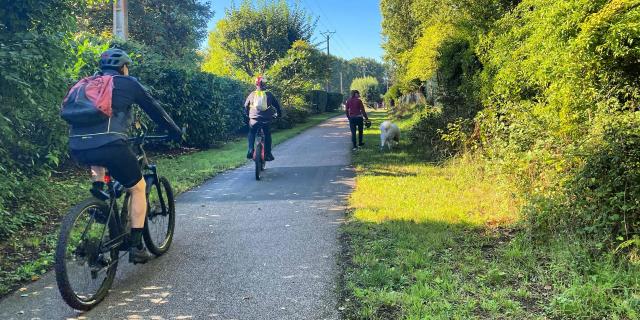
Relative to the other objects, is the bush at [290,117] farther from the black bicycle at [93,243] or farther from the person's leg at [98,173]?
the person's leg at [98,173]

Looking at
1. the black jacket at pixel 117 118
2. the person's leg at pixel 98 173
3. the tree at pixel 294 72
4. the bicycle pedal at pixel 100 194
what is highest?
the tree at pixel 294 72

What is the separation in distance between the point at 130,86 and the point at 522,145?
4548 mm

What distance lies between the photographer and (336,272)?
416 centimetres

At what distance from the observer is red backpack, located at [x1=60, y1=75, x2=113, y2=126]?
136 inches

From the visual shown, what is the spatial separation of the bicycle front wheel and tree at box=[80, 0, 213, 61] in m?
22.8

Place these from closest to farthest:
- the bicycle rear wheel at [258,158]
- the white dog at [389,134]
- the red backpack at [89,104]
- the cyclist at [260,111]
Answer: the red backpack at [89,104], the bicycle rear wheel at [258,158], the cyclist at [260,111], the white dog at [389,134]

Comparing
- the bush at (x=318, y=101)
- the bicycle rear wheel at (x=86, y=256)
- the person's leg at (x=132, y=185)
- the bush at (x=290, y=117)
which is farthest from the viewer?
the bush at (x=318, y=101)

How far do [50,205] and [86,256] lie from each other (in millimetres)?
3655

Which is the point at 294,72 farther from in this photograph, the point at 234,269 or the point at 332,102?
the point at 234,269

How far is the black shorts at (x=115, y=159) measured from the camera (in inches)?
140

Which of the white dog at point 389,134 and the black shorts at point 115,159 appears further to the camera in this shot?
the white dog at point 389,134

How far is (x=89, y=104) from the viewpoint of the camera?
347 cm

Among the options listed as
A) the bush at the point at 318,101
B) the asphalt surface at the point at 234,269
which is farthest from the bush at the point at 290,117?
the asphalt surface at the point at 234,269

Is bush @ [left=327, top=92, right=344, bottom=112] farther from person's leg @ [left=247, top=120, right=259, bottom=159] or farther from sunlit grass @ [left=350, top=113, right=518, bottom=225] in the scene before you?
person's leg @ [left=247, top=120, right=259, bottom=159]
